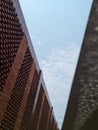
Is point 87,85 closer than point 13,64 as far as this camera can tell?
No

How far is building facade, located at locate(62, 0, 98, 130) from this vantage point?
4.68m

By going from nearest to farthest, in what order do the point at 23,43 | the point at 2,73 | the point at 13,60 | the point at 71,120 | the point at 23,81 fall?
the point at 2,73 → the point at 13,60 → the point at 23,43 → the point at 23,81 → the point at 71,120

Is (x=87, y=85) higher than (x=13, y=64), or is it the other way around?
(x=13, y=64)

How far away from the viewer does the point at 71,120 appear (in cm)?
1274

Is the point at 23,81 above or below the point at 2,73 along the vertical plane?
below

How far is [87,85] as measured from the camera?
7406 mm

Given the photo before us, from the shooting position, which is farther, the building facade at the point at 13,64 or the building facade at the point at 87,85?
the building facade at the point at 13,64

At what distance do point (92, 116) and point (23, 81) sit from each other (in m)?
4.31

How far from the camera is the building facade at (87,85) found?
4.68 meters

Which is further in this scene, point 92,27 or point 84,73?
point 84,73

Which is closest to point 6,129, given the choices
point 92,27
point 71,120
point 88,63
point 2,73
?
point 2,73

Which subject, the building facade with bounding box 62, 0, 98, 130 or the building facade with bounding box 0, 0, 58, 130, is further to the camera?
the building facade with bounding box 0, 0, 58, 130

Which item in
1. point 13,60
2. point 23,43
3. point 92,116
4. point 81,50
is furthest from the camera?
point 92,116

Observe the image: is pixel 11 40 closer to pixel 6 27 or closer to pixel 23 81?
pixel 6 27
